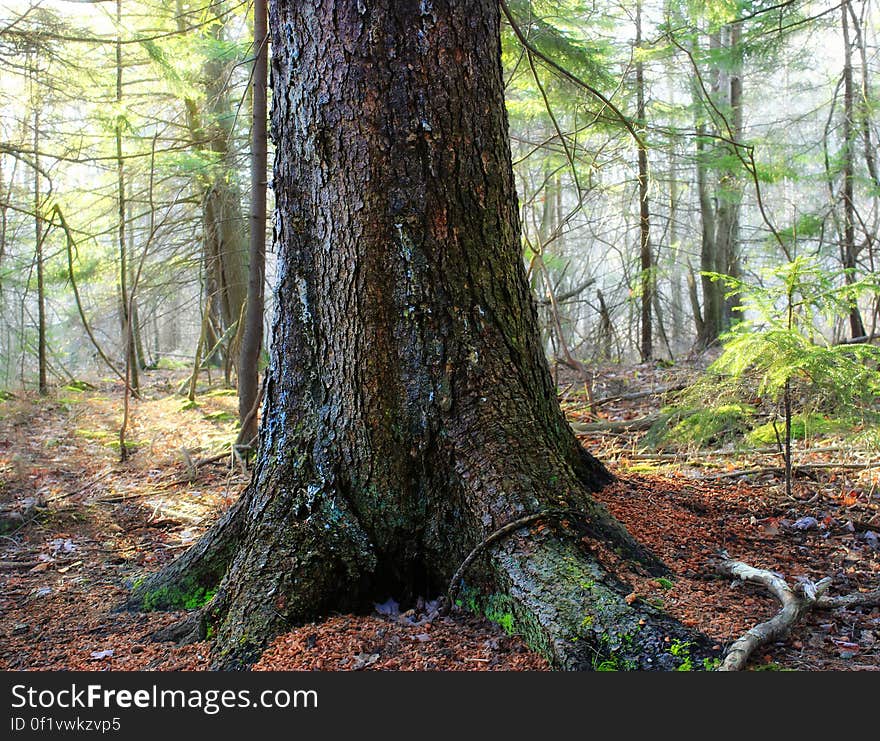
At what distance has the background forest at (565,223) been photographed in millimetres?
4012

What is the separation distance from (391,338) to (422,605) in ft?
3.58

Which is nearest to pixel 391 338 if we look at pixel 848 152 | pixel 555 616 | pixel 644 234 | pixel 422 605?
pixel 422 605

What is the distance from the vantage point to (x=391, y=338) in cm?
266

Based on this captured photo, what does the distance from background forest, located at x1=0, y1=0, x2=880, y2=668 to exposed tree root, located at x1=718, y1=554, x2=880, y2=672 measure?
15cm

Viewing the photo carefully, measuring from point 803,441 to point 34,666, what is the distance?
508 cm

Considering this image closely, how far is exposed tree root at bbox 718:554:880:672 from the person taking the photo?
6.72 feet

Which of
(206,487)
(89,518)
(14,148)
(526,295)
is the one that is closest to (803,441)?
(526,295)

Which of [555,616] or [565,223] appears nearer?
[555,616]

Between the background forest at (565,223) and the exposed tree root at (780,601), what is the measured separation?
0.49 ft

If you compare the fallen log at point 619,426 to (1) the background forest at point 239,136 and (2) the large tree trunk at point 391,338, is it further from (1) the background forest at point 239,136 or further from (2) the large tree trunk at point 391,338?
(2) the large tree trunk at point 391,338

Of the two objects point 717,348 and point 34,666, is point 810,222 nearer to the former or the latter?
point 717,348

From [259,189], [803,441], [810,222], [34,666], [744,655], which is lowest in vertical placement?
[34,666]

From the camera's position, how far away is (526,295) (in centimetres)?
293

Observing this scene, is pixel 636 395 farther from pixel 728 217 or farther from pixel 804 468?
pixel 728 217
